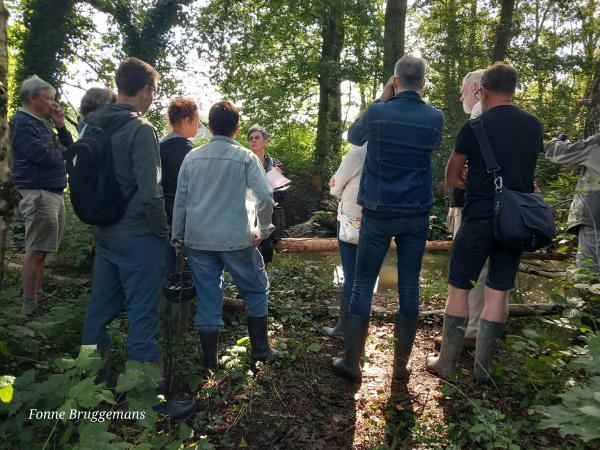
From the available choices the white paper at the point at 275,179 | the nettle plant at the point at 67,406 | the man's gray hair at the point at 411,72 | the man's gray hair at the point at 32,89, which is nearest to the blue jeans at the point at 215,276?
the nettle plant at the point at 67,406

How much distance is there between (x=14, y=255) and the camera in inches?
244

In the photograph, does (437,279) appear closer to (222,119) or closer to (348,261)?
(348,261)

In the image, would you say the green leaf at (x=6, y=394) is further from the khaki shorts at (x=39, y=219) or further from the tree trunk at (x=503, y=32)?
the tree trunk at (x=503, y=32)

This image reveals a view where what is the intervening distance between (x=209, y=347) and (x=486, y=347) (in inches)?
82.6

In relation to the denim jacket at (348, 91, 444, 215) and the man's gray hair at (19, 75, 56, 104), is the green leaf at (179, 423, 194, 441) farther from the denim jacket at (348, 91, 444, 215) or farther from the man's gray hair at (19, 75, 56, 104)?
the man's gray hair at (19, 75, 56, 104)

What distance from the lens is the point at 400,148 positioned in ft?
10.4

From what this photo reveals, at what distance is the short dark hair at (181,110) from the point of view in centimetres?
377

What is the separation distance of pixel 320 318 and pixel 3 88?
3.53 m

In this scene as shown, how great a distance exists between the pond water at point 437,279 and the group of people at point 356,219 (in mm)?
2292

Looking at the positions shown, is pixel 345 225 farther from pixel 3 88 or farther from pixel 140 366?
pixel 3 88

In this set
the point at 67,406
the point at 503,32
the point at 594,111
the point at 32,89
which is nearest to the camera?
the point at 67,406

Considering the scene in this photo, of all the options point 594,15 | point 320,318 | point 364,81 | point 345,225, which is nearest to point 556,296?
point 345,225

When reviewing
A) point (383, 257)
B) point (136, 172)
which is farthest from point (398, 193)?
point (136, 172)

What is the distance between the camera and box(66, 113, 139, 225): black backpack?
2.82 metres
